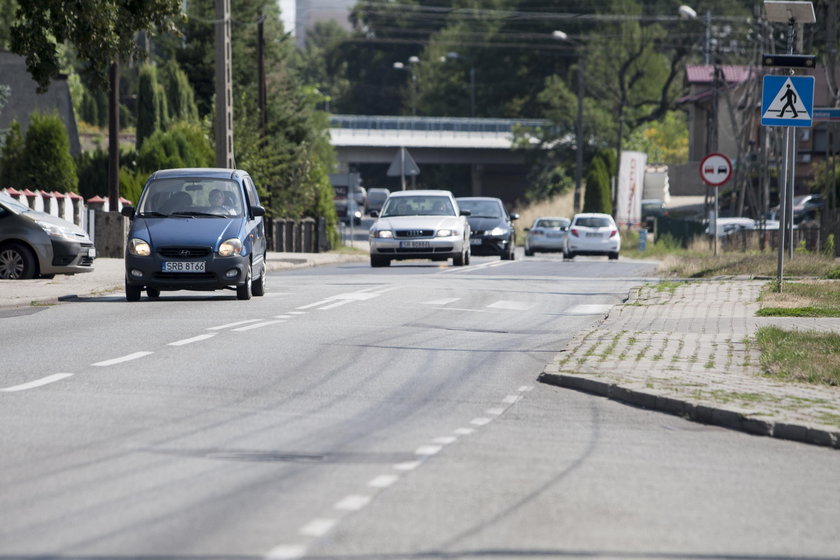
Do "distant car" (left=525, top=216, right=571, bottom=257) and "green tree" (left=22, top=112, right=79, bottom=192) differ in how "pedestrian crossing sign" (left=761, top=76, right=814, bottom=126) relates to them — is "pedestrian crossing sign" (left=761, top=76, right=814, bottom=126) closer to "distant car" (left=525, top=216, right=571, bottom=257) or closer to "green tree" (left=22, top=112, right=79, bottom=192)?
"green tree" (left=22, top=112, right=79, bottom=192)

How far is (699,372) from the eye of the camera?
1232cm

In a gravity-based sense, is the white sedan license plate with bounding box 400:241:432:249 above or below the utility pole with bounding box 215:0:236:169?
below

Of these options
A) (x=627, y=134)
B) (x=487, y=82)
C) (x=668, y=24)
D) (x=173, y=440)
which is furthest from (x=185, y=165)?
(x=487, y=82)

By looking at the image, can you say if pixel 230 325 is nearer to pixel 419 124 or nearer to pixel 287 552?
pixel 287 552

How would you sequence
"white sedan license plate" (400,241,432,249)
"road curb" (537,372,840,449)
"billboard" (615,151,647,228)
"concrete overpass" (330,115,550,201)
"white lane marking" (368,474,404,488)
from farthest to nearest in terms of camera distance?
"concrete overpass" (330,115,550,201), "billboard" (615,151,647,228), "white sedan license plate" (400,241,432,249), "road curb" (537,372,840,449), "white lane marking" (368,474,404,488)

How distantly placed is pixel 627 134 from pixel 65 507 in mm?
94701

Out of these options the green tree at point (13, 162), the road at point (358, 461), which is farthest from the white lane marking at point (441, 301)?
the green tree at point (13, 162)

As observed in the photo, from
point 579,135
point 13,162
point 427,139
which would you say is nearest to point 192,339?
point 13,162

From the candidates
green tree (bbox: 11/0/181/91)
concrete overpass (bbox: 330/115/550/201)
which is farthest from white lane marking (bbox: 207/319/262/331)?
concrete overpass (bbox: 330/115/550/201)

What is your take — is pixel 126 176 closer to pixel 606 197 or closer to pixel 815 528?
pixel 815 528

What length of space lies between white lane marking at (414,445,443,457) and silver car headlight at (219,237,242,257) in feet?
38.5

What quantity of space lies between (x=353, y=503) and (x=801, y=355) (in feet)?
23.2

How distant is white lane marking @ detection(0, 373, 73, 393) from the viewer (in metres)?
11.2

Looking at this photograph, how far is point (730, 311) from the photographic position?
19.0 m
